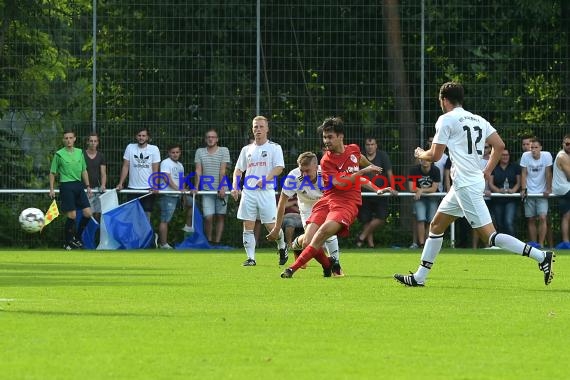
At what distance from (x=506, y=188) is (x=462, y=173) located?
12.8 metres

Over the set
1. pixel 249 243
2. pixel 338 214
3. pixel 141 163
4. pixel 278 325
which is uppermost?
pixel 141 163

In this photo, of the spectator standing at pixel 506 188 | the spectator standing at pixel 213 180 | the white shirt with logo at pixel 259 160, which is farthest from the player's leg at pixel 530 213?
the white shirt with logo at pixel 259 160

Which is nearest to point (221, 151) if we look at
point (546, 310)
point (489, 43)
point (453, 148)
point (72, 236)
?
point (72, 236)

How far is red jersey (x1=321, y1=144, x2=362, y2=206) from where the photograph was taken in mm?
16328

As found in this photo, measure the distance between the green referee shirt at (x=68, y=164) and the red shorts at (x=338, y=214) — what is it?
1057cm

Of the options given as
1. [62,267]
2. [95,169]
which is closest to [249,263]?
[62,267]

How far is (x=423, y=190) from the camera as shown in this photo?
89.1ft

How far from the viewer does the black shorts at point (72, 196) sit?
87.5ft

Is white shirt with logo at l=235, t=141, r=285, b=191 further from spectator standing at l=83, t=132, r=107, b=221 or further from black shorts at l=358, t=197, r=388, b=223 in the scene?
spectator standing at l=83, t=132, r=107, b=221

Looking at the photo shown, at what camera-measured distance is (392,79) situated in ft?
90.3

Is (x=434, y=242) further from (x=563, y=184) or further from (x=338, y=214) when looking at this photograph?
→ (x=563, y=184)

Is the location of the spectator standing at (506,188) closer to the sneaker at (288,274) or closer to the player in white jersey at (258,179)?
the player in white jersey at (258,179)

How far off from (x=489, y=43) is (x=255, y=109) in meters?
4.58

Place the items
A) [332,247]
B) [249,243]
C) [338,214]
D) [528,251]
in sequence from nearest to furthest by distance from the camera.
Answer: [528,251] < [338,214] < [332,247] < [249,243]
